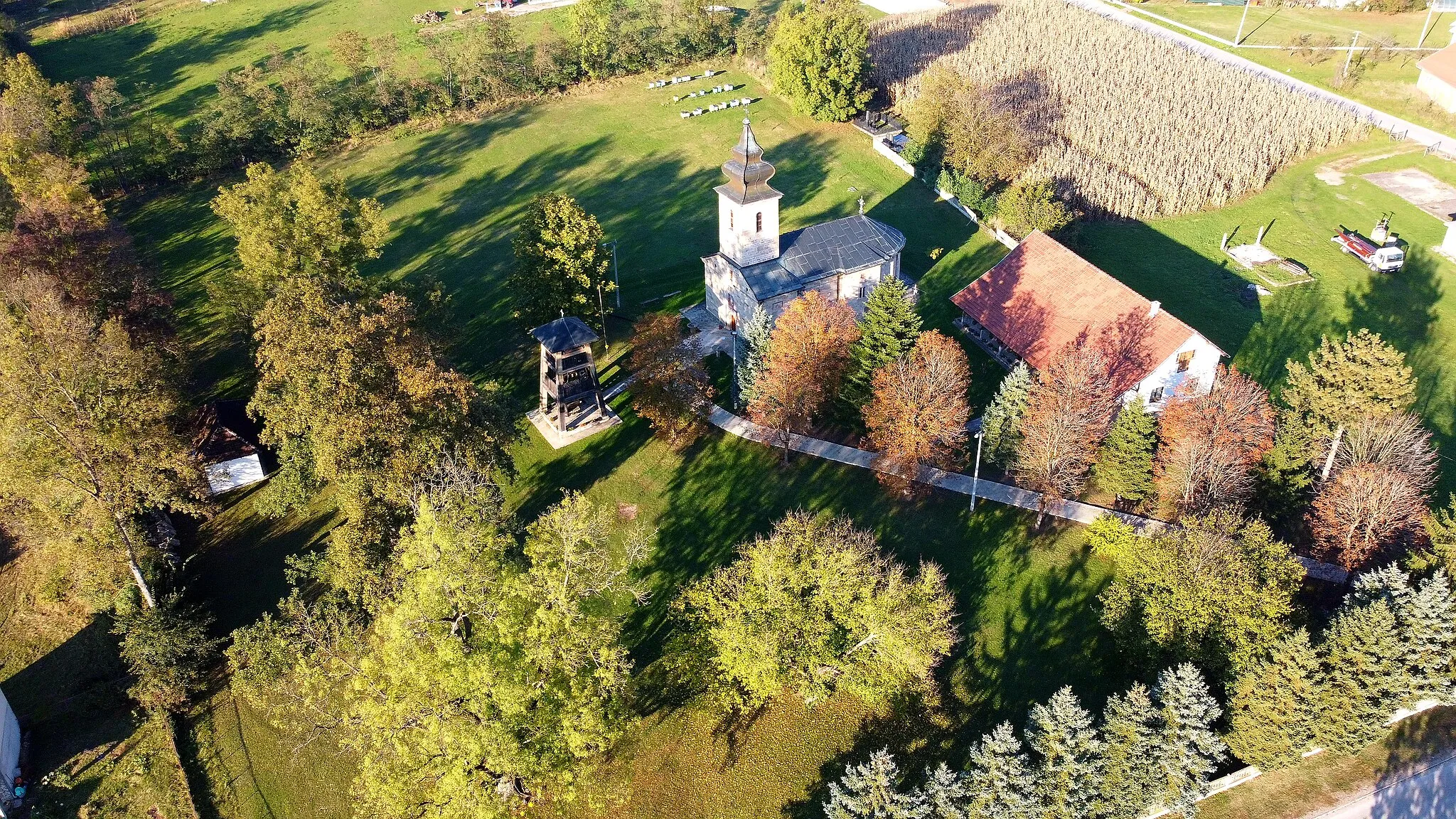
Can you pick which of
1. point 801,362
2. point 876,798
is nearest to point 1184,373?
point 801,362

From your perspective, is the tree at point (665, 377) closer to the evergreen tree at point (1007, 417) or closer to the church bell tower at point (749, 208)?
the church bell tower at point (749, 208)

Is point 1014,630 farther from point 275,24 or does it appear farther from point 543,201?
point 275,24

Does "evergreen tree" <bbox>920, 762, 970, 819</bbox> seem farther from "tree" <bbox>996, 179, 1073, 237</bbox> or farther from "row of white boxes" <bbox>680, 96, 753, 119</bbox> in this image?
"row of white boxes" <bbox>680, 96, 753, 119</bbox>

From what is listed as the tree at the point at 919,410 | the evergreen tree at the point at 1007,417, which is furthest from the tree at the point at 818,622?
the evergreen tree at the point at 1007,417

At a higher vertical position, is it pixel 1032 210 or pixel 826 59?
pixel 826 59

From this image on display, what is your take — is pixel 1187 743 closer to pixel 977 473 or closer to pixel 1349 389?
pixel 977 473
